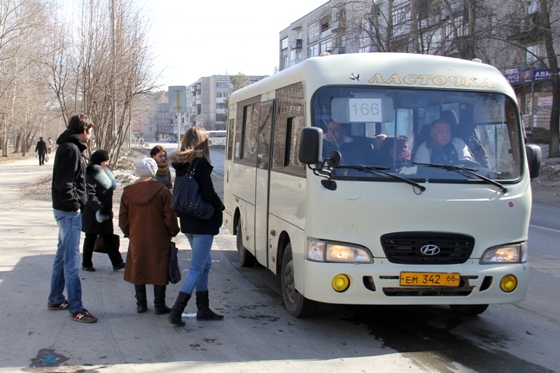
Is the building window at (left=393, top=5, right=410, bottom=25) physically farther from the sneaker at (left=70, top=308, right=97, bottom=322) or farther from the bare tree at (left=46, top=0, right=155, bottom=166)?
the sneaker at (left=70, top=308, right=97, bottom=322)

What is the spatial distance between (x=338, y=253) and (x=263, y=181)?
7.61 ft

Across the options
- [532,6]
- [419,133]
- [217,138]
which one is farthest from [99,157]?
[217,138]

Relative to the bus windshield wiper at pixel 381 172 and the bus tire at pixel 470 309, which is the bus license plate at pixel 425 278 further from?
the bus tire at pixel 470 309

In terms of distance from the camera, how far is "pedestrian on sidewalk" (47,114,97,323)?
5.88m

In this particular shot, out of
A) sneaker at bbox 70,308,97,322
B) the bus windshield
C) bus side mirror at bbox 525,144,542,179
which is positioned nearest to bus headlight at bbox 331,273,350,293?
the bus windshield

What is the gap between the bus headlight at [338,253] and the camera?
221 inches

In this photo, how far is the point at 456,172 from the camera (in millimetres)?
5836

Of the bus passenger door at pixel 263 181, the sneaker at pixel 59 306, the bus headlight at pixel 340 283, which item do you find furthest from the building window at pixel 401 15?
the bus headlight at pixel 340 283

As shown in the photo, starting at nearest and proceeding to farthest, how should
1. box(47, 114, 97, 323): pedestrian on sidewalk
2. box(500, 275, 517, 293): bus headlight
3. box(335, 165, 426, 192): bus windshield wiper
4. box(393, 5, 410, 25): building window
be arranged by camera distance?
box(335, 165, 426, 192): bus windshield wiper → box(500, 275, 517, 293): bus headlight → box(47, 114, 97, 323): pedestrian on sidewalk → box(393, 5, 410, 25): building window

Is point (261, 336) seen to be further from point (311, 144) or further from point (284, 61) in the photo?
point (284, 61)

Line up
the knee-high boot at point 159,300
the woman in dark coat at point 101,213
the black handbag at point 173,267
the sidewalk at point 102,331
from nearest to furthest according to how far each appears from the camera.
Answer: the sidewalk at point 102,331
the black handbag at point 173,267
the knee-high boot at point 159,300
the woman in dark coat at point 101,213

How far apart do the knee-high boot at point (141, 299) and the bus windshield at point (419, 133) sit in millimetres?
2421

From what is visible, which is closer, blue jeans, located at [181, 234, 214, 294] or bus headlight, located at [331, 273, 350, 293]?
bus headlight, located at [331, 273, 350, 293]

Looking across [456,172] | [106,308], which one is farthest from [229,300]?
[456,172]
